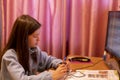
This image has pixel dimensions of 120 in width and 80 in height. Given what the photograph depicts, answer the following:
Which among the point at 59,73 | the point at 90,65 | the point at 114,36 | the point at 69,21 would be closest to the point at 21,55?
the point at 59,73

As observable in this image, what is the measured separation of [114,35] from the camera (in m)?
1.65

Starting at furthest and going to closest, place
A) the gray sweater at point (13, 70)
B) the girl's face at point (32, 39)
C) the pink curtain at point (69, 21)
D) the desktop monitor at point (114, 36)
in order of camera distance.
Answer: the pink curtain at point (69, 21) < the desktop monitor at point (114, 36) < the girl's face at point (32, 39) < the gray sweater at point (13, 70)

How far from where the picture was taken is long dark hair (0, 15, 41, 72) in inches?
49.3

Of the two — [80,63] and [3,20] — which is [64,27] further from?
[3,20]

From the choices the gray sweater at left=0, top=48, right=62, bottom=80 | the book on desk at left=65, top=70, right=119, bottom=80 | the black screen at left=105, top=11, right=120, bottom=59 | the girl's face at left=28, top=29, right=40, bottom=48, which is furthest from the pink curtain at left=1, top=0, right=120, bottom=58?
the gray sweater at left=0, top=48, right=62, bottom=80

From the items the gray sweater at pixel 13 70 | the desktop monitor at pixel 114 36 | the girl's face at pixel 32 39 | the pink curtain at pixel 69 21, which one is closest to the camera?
the gray sweater at pixel 13 70

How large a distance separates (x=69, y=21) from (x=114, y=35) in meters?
0.57

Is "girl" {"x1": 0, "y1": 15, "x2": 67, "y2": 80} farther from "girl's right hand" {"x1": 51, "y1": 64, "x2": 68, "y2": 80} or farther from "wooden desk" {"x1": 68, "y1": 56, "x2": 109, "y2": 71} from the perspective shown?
"wooden desk" {"x1": 68, "y1": 56, "x2": 109, "y2": 71}

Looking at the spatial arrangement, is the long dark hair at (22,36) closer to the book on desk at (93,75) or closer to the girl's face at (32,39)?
the girl's face at (32,39)

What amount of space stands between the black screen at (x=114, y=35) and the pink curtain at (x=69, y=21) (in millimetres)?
234

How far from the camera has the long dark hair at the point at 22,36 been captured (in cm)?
125

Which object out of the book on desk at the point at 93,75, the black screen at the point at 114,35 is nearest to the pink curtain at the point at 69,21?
the black screen at the point at 114,35

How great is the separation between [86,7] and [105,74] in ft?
2.61

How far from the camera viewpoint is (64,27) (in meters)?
2.05
